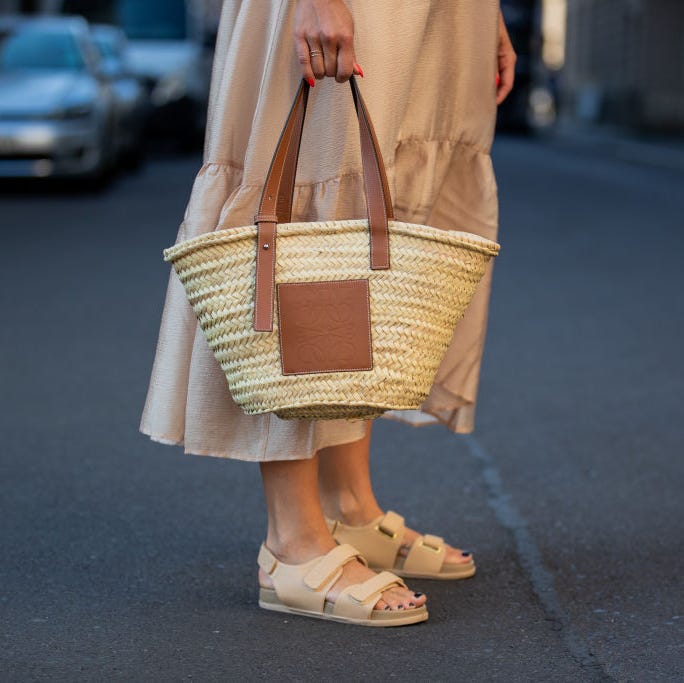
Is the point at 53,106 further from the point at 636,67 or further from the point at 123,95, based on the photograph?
the point at 636,67

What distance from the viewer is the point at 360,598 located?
2.66 m

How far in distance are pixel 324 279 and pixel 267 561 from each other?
27.4 inches

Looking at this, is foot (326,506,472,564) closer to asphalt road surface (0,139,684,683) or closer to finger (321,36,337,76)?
asphalt road surface (0,139,684,683)

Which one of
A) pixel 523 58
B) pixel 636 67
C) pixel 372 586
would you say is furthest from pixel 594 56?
pixel 372 586

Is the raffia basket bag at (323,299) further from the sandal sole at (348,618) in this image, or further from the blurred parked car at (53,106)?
the blurred parked car at (53,106)

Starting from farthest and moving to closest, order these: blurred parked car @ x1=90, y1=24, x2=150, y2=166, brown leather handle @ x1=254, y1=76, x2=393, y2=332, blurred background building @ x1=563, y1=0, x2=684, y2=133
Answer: blurred background building @ x1=563, y1=0, x2=684, y2=133
blurred parked car @ x1=90, y1=24, x2=150, y2=166
brown leather handle @ x1=254, y1=76, x2=393, y2=332

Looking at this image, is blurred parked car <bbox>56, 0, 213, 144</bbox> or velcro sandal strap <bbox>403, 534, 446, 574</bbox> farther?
blurred parked car <bbox>56, 0, 213, 144</bbox>

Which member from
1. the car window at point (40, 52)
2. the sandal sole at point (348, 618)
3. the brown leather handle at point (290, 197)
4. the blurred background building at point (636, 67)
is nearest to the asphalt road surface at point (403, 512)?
the sandal sole at point (348, 618)

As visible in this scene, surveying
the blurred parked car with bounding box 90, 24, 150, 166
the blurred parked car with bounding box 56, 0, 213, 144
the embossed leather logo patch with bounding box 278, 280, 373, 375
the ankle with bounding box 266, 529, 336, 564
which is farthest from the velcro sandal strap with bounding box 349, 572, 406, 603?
the blurred parked car with bounding box 56, 0, 213, 144

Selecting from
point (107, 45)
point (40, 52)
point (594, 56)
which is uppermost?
point (40, 52)

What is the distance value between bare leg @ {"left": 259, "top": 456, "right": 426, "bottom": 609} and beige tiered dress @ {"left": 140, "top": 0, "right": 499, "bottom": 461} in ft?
0.30

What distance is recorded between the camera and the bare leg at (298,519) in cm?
271

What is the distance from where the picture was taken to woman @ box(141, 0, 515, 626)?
2.59m

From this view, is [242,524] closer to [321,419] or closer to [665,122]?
[321,419]
